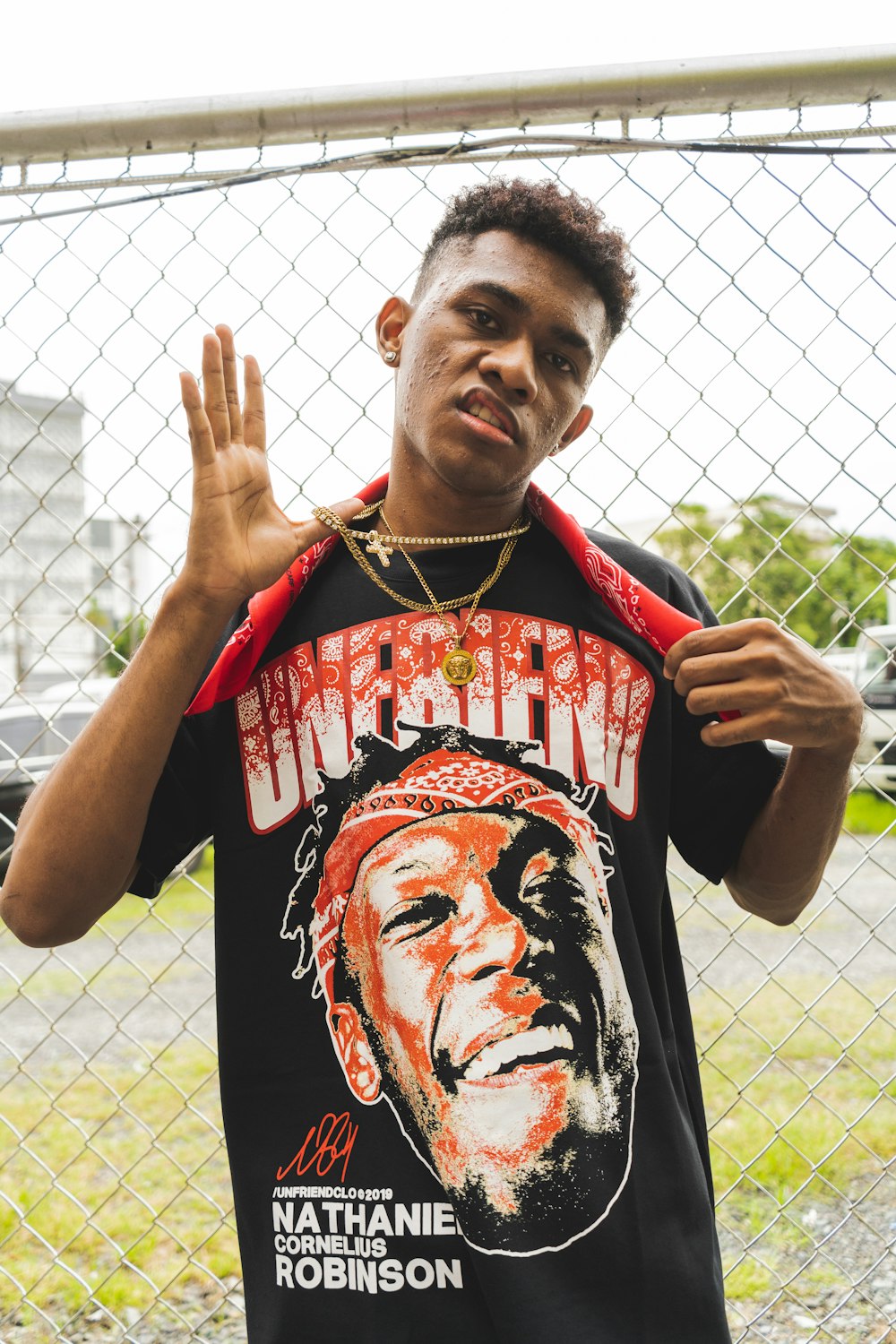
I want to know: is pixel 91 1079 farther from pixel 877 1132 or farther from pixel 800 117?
pixel 800 117

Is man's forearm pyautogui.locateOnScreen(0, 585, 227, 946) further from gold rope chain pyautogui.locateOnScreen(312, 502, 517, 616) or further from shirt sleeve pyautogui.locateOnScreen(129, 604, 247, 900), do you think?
gold rope chain pyautogui.locateOnScreen(312, 502, 517, 616)

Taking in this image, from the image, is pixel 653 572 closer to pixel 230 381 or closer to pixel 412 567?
pixel 412 567

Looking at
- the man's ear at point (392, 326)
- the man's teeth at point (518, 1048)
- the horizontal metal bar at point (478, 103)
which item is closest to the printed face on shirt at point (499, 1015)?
the man's teeth at point (518, 1048)

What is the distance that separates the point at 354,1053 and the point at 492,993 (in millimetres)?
211

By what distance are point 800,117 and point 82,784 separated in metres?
1.67

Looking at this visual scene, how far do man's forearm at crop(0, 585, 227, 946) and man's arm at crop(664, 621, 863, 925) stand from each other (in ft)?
2.14

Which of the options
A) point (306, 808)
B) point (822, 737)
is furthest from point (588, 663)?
point (306, 808)

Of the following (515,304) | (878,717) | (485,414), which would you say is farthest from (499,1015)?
(878,717)

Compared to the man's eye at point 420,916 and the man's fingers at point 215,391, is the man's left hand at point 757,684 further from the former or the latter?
the man's fingers at point 215,391

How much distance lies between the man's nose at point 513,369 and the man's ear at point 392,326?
0.83 ft

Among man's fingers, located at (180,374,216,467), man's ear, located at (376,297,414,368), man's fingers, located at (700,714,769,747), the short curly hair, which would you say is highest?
the short curly hair

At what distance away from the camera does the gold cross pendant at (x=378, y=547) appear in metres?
1.62

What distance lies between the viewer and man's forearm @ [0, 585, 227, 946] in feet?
4.52
